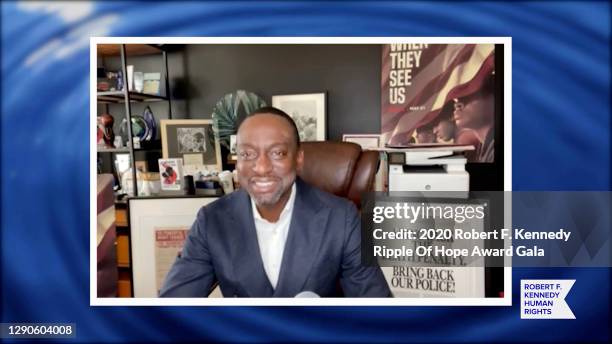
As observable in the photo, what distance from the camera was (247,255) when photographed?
Answer: 3.49ft

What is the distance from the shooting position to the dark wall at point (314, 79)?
1624mm

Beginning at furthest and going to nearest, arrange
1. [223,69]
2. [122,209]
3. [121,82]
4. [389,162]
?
1. [223,69]
2. [121,82]
3. [389,162]
4. [122,209]

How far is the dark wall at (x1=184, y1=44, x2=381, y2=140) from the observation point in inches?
63.9

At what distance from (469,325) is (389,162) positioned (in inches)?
23.5

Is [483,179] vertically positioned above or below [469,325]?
above

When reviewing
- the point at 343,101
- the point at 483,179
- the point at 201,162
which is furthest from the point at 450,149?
the point at 201,162

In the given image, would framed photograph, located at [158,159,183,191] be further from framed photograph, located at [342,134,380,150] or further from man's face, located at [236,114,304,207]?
framed photograph, located at [342,134,380,150]

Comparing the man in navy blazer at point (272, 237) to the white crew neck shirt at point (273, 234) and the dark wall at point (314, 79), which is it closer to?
the white crew neck shirt at point (273, 234)

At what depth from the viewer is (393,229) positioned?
100cm

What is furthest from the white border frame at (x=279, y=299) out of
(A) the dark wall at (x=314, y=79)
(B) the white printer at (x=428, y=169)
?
(A) the dark wall at (x=314, y=79)

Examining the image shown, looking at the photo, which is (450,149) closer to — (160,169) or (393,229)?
(393,229)

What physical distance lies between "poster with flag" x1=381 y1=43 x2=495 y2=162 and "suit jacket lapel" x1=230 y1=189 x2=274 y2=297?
93 centimetres

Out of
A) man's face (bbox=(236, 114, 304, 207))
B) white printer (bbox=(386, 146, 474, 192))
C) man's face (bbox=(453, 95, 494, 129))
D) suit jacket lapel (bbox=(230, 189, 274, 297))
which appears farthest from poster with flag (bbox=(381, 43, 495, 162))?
suit jacket lapel (bbox=(230, 189, 274, 297))

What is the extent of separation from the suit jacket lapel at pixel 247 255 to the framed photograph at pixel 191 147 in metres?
0.39
